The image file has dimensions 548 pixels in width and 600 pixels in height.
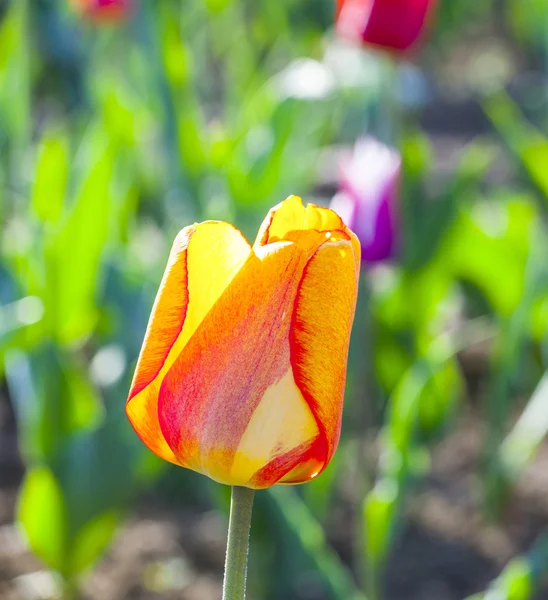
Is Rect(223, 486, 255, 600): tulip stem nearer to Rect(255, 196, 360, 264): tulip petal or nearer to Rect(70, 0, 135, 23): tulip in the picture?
Rect(255, 196, 360, 264): tulip petal

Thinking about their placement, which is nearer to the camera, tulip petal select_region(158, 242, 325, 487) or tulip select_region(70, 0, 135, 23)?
tulip petal select_region(158, 242, 325, 487)

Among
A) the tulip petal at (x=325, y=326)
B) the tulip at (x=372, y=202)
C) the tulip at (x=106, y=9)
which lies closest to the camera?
the tulip petal at (x=325, y=326)

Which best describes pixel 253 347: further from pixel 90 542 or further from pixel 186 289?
pixel 90 542

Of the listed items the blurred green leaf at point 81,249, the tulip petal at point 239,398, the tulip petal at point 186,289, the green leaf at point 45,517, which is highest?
the tulip petal at point 186,289

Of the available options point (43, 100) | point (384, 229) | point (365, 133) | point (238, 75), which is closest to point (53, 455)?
point (384, 229)

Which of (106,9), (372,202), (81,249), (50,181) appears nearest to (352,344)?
(372,202)

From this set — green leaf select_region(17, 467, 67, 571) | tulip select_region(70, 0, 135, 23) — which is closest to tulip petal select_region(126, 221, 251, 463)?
green leaf select_region(17, 467, 67, 571)

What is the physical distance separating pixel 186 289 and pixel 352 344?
89cm

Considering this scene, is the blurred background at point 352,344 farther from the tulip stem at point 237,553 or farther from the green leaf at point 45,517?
the tulip stem at point 237,553

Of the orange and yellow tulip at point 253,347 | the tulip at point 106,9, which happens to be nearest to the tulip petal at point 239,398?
the orange and yellow tulip at point 253,347

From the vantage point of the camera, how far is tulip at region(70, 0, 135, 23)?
1.82m

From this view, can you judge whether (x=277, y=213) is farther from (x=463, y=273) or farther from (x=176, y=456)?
(x=463, y=273)

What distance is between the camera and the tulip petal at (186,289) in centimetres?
43

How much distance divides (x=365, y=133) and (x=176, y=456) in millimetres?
941
